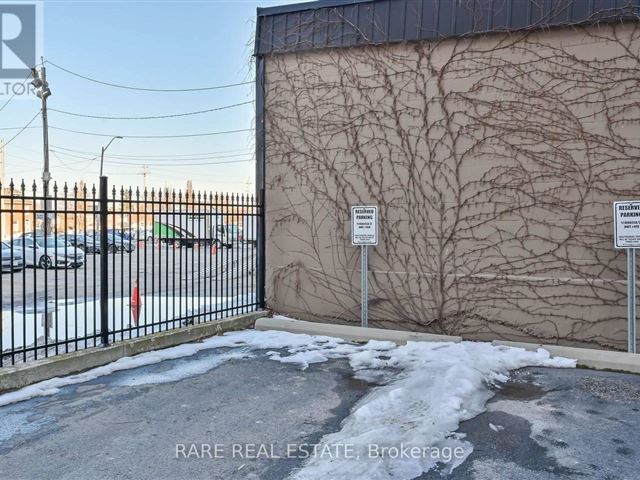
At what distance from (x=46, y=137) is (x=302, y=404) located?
22989 mm

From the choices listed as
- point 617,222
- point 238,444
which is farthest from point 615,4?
point 238,444

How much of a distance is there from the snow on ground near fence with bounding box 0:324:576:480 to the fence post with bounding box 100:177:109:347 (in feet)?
Result: 1.36

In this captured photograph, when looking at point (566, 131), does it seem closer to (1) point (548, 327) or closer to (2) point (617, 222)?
(2) point (617, 222)

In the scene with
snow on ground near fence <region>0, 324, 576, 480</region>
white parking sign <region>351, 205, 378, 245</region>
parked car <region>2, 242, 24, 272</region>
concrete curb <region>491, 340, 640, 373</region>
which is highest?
white parking sign <region>351, 205, 378, 245</region>

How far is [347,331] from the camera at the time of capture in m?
7.11

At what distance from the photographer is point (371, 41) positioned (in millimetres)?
7703

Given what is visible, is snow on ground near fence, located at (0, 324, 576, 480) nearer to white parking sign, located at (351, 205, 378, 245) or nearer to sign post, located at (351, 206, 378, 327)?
sign post, located at (351, 206, 378, 327)

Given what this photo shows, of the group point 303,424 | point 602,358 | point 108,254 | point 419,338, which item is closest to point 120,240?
point 108,254

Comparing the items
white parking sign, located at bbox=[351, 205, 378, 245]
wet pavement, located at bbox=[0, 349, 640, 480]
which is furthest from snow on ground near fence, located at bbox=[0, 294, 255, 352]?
white parking sign, located at bbox=[351, 205, 378, 245]

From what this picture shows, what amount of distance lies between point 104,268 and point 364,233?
10.8 feet

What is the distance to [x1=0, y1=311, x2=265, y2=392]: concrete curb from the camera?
4988 millimetres

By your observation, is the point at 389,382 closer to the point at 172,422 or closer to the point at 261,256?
the point at 172,422

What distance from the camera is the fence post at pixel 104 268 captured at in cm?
600

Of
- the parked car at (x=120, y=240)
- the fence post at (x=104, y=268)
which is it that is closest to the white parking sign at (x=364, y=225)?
the parked car at (x=120, y=240)
